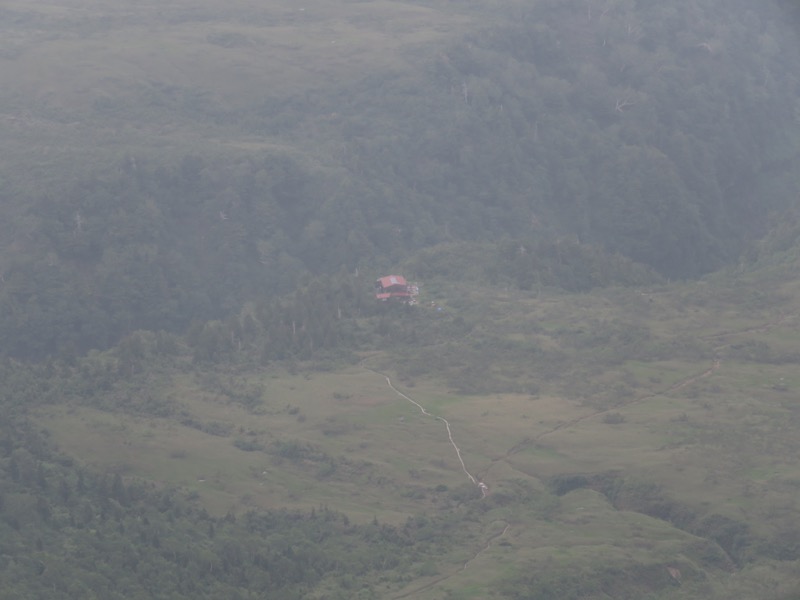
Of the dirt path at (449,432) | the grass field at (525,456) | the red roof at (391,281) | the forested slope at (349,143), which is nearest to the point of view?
the grass field at (525,456)

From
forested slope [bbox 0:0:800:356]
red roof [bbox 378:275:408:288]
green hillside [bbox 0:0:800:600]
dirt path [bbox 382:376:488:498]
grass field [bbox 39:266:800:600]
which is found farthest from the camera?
forested slope [bbox 0:0:800:356]

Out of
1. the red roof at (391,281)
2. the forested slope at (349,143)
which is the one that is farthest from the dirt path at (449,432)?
the forested slope at (349,143)

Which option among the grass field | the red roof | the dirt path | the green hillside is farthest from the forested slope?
the dirt path

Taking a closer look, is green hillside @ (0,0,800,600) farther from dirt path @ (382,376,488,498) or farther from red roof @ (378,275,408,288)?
red roof @ (378,275,408,288)

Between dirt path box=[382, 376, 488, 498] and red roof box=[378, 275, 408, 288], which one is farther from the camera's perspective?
red roof box=[378, 275, 408, 288]

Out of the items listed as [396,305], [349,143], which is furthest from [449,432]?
[349,143]

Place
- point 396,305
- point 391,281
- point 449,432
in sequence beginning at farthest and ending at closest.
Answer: point 391,281
point 396,305
point 449,432

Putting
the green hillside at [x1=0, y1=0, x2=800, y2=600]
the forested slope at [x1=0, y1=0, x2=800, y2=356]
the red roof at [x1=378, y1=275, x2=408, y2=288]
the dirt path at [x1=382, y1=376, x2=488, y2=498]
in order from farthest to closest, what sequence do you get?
1. the forested slope at [x1=0, y1=0, x2=800, y2=356]
2. the red roof at [x1=378, y1=275, x2=408, y2=288]
3. the dirt path at [x1=382, y1=376, x2=488, y2=498]
4. the green hillside at [x1=0, y1=0, x2=800, y2=600]

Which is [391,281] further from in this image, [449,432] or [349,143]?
[349,143]

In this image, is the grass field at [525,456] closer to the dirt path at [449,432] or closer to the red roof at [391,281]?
the dirt path at [449,432]

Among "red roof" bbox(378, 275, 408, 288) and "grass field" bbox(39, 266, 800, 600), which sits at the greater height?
"grass field" bbox(39, 266, 800, 600)

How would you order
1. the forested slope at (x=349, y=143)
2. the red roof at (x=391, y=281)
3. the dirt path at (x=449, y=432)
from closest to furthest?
the dirt path at (x=449, y=432)
the red roof at (x=391, y=281)
the forested slope at (x=349, y=143)
